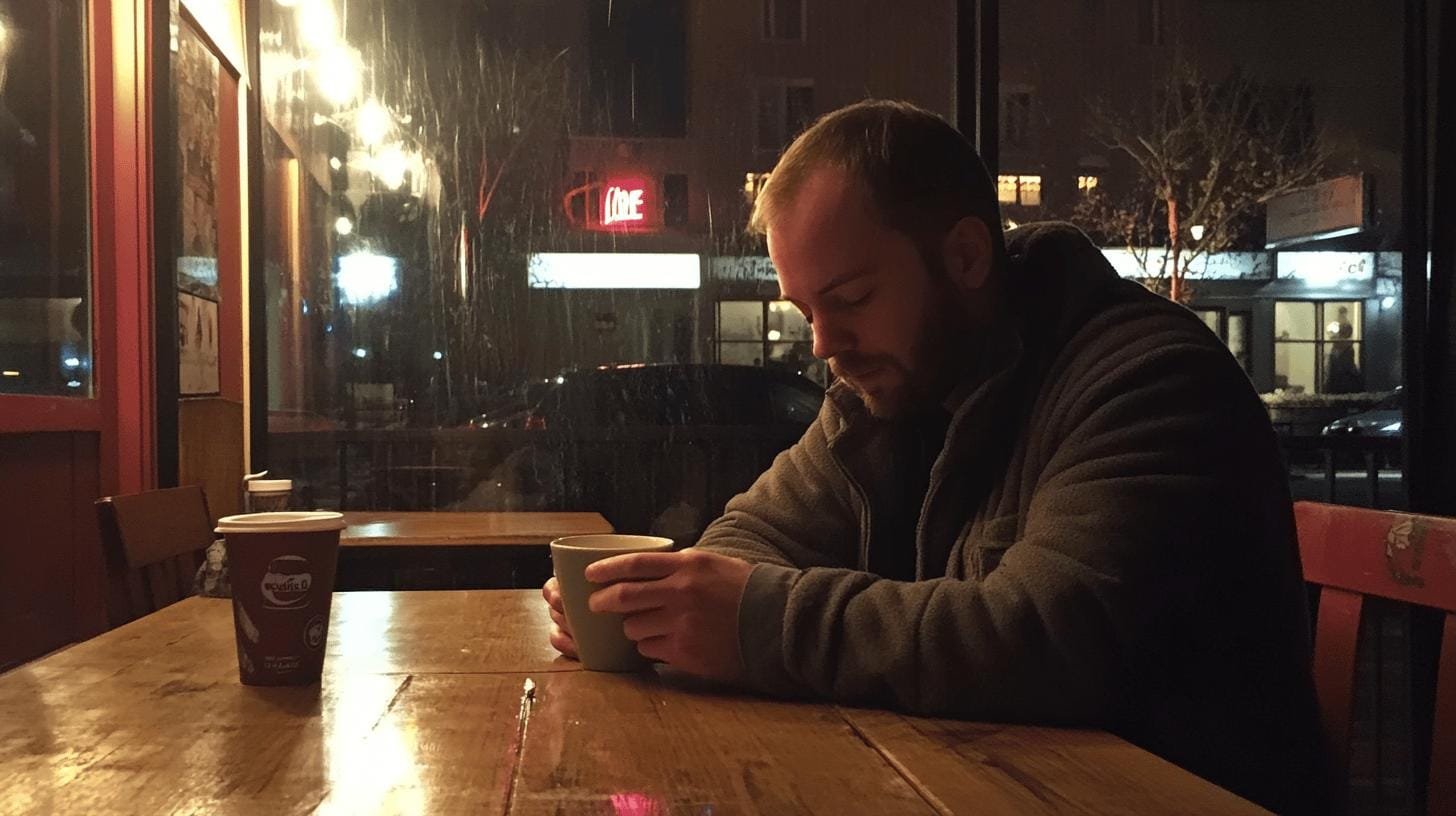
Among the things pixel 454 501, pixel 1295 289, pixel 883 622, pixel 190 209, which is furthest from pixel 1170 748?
pixel 1295 289

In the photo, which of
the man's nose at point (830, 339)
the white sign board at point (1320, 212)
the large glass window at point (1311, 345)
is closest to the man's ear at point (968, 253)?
the man's nose at point (830, 339)

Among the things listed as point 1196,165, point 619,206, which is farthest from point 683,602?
point 1196,165

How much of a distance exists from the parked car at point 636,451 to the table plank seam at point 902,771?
3921 mm

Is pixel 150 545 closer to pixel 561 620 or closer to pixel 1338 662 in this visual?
pixel 561 620

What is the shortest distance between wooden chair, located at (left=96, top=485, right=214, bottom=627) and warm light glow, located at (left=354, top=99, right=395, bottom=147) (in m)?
3.62

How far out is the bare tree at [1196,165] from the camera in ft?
26.1

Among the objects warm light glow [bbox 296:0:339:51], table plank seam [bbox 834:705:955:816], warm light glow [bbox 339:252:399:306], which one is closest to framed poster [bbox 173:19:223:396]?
warm light glow [bbox 296:0:339:51]

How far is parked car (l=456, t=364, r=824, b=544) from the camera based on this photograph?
4.97 metres

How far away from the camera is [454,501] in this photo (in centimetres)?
485

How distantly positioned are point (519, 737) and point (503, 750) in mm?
37

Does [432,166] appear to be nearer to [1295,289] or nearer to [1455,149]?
[1455,149]

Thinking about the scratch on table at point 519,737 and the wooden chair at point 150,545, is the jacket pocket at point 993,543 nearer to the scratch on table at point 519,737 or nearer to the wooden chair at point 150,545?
the scratch on table at point 519,737

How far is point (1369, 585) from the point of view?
47.9 inches

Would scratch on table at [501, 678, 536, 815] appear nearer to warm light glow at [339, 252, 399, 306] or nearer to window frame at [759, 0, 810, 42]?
warm light glow at [339, 252, 399, 306]
